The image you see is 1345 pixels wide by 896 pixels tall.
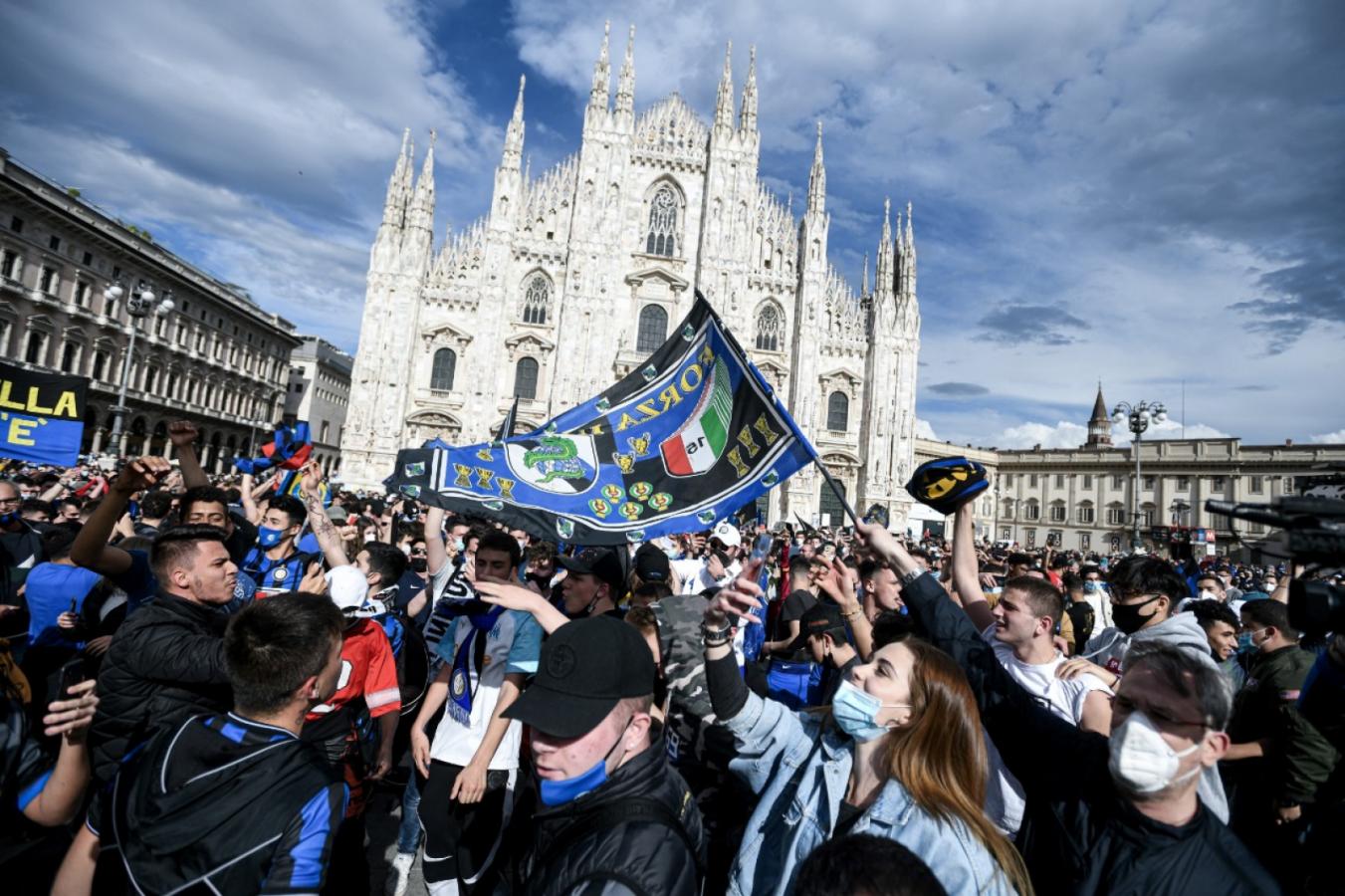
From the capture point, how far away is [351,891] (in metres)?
2.66

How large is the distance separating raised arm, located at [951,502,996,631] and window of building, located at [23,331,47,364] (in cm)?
3941

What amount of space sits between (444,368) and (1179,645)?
103 feet

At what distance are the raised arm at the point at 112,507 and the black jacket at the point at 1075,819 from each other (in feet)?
10.4

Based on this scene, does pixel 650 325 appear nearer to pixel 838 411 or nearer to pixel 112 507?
pixel 838 411

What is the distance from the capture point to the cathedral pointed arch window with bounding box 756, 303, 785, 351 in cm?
3303

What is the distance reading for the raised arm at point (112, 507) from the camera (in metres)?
2.89

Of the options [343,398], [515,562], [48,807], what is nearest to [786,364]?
[515,562]

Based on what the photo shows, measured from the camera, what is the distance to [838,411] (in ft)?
110

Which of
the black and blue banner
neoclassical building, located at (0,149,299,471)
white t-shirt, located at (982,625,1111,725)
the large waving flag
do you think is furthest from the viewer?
neoclassical building, located at (0,149,299,471)

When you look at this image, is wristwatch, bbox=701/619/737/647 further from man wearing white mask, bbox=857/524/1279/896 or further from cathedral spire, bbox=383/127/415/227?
cathedral spire, bbox=383/127/415/227

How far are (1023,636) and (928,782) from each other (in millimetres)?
1472

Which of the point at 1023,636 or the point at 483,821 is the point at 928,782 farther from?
the point at 483,821

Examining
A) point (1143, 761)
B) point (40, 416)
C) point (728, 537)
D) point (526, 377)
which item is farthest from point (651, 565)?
point (526, 377)

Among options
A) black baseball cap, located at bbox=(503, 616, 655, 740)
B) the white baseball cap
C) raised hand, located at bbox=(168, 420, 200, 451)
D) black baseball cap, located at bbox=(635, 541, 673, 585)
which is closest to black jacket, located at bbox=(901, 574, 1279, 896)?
black baseball cap, located at bbox=(503, 616, 655, 740)
